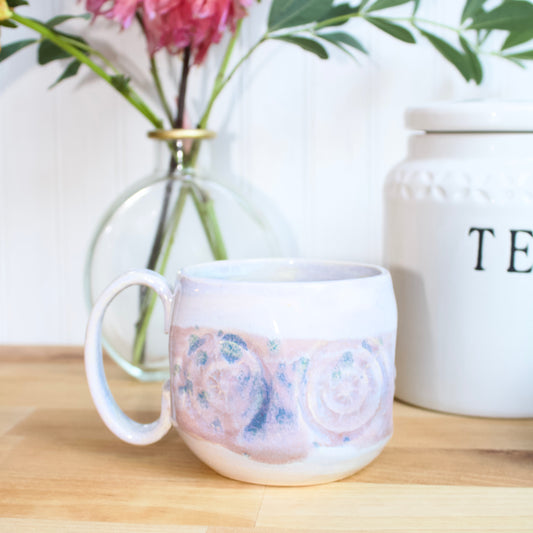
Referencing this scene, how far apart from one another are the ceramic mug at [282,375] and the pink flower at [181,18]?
24 cm

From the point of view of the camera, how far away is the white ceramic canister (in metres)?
0.53

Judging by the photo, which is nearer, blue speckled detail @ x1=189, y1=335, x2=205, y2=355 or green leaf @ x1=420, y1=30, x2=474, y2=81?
blue speckled detail @ x1=189, y1=335, x2=205, y2=355

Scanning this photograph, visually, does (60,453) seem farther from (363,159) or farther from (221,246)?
(363,159)

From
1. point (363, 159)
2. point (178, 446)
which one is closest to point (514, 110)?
point (363, 159)

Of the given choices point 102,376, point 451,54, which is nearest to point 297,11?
point 451,54

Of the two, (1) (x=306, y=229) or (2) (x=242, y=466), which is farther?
(1) (x=306, y=229)

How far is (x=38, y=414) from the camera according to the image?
0.58 meters

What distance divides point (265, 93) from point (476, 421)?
1.26 ft

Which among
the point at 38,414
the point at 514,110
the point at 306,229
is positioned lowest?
the point at 38,414

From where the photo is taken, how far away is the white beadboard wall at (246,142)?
728 mm

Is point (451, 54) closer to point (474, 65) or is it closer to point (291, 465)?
point (474, 65)

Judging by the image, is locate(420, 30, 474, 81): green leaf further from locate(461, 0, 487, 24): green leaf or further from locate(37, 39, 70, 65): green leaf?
locate(37, 39, 70, 65): green leaf

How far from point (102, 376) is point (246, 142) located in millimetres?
355

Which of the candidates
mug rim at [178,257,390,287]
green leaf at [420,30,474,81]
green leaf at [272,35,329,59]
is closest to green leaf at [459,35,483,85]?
green leaf at [420,30,474,81]
